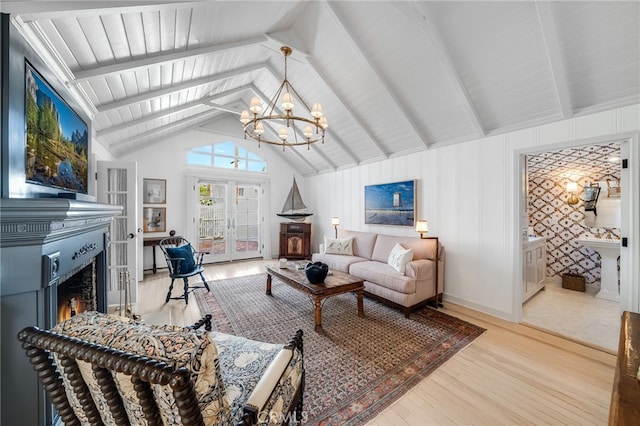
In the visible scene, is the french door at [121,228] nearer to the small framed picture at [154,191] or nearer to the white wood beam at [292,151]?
the small framed picture at [154,191]

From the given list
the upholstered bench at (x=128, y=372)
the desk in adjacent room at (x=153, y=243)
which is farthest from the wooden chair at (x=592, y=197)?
the desk in adjacent room at (x=153, y=243)

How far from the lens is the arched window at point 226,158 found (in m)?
5.63

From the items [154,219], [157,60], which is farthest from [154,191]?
[157,60]

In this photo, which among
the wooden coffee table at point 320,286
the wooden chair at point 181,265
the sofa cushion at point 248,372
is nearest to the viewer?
the sofa cushion at point 248,372

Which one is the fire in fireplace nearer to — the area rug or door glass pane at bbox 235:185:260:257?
the area rug

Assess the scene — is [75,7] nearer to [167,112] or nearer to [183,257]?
[167,112]

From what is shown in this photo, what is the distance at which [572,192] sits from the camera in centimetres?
421

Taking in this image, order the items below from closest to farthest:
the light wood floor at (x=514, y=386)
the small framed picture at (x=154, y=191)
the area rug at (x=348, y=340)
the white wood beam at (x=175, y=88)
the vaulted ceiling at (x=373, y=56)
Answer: the light wood floor at (x=514, y=386) → the area rug at (x=348, y=340) → the vaulted ceiling at (x=373, y=56) → the white wood beam at (x=175, y=88) → the small framed picture at (x=154, y=191)

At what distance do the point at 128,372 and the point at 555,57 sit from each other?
346 cm

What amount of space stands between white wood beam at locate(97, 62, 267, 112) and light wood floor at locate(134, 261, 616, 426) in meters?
3.94

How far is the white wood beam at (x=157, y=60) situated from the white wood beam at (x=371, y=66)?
3.05 feet

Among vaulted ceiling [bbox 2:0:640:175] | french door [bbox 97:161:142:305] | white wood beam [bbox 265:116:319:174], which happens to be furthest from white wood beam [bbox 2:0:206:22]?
white wood beam [bbox 265:116:319:174]

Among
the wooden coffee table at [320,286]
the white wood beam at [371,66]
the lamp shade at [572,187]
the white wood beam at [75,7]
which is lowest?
the wooden coffee table at [320,286]

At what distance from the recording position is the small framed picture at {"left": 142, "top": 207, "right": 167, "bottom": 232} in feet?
16.6
